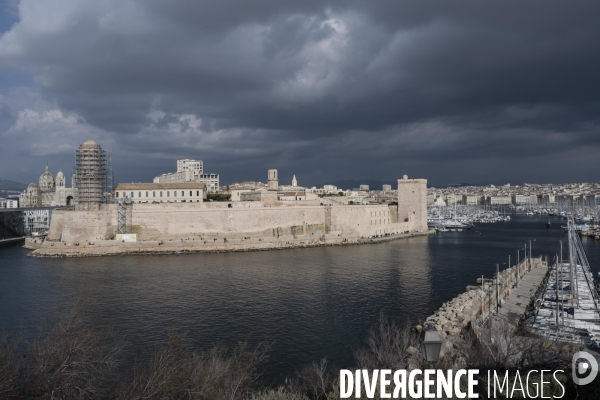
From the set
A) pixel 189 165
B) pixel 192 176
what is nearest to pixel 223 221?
A: pixel 192 176

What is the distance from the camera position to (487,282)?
16.3 meters

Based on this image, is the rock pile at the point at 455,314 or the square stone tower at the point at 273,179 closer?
the rock pile at the point at 455,314


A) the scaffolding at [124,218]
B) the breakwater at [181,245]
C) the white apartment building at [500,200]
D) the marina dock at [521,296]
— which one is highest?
the white apartment building at [500,200]

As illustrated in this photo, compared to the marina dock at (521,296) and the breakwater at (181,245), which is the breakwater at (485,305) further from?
the breakwater at (181,245)

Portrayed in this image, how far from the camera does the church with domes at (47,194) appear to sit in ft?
220

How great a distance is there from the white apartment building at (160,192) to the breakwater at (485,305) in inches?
812

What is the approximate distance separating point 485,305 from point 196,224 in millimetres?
18950

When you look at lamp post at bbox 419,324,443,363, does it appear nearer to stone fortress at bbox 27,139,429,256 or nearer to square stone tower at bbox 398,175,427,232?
stone fortress at bbox 27,139,429,256

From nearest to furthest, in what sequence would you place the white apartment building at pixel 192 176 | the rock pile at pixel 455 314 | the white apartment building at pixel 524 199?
the rock pile at pixel 455 314
the white apartment building at pixel 192 176
the white apartment building at pixel 524 199

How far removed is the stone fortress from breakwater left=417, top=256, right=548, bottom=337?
1401cm

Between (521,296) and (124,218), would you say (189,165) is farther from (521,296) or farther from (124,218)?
(521,296)

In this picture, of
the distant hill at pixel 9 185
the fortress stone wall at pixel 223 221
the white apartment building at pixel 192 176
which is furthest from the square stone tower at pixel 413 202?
the distant hill at pixel 9 185

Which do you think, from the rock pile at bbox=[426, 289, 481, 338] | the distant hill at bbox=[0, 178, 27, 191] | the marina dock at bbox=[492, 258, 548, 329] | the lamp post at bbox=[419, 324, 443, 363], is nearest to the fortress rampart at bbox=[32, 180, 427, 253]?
the marina dock at bbox=[492, 258, 548, 329]

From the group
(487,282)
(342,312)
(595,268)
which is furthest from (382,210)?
(342,312)
